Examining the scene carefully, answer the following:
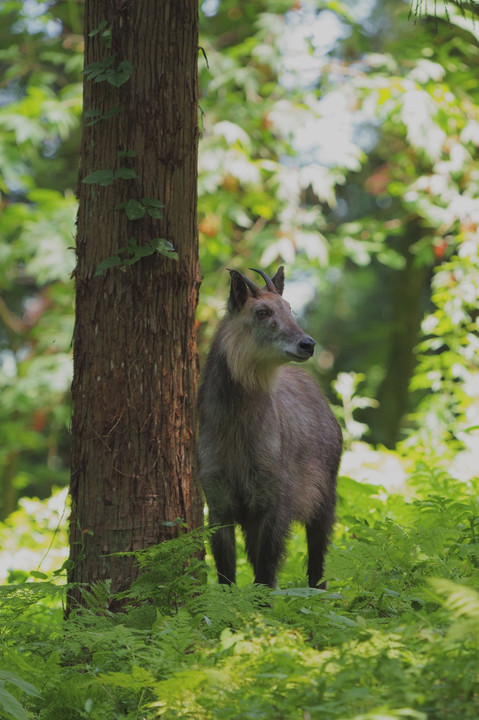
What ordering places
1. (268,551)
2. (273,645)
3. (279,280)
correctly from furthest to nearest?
1. (279,280)
2. (268,551)
3. (273,645)

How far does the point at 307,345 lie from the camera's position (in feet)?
17.1

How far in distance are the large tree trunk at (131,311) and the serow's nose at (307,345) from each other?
1019mm

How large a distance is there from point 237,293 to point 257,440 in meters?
1.01

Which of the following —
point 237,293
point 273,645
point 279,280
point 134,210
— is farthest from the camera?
point 279,280

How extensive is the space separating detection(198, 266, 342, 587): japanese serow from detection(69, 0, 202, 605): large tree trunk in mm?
635

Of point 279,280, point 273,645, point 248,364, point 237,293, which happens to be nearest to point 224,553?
point 248,364

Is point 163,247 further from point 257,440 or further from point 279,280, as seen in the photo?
point 279,280

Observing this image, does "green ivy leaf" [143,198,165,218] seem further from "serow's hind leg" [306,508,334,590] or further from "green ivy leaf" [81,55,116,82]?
"serow's hind leg" [306,508,334,590]

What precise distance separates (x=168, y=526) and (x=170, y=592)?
0.47 m

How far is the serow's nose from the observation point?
17.1ft

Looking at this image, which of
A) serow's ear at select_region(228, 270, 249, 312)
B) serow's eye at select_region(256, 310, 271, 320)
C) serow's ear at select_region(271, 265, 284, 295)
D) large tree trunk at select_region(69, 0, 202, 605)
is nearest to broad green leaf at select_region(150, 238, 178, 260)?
large tree trunk at select_region(69, 0, 202, 605)

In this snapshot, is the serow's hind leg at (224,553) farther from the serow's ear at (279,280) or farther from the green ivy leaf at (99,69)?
the green ivy leaf at (99,69)

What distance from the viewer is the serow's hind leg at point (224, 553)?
5.09m

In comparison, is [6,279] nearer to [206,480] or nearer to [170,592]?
[206,480]
